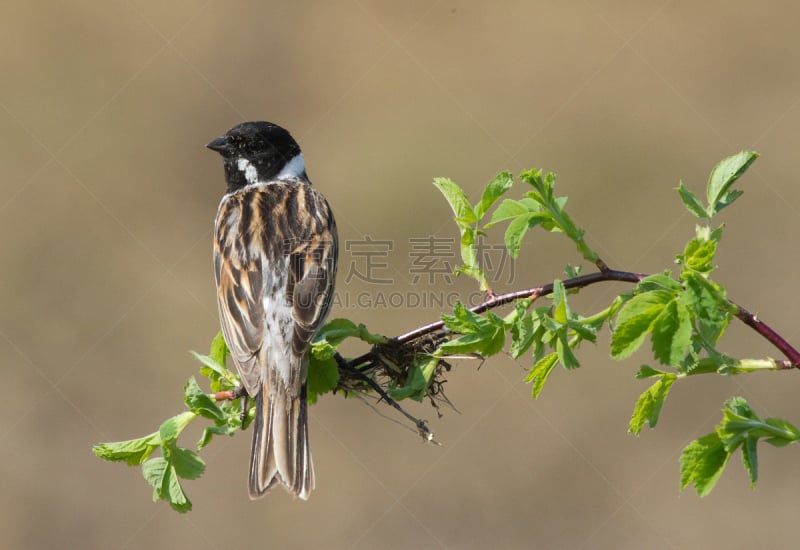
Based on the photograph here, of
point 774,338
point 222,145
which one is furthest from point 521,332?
point 222,145

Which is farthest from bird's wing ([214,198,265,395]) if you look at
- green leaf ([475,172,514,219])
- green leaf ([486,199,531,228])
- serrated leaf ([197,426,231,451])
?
green leaf ([486,199,531,228])

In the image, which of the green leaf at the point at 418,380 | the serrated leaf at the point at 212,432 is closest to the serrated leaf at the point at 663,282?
the green leaf at the point at 418,380

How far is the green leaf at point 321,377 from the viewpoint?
3181mm

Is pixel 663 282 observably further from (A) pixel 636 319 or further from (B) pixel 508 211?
(B) pixel 508 211

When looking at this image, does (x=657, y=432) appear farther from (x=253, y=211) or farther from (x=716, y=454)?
(x=716, y=454)

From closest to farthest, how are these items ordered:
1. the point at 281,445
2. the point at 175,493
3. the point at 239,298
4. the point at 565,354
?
1. the point at 565,354
2. the point at 175,493
3. the point at 281,445
4. the point at 239,298

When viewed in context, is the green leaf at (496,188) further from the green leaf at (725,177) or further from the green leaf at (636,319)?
the green leaf at (636,319)

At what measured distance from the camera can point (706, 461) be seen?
212 cm

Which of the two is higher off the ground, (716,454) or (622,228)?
(622,228)

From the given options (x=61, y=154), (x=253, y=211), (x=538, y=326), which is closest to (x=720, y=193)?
(x=538, y=326)

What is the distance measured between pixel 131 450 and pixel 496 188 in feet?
3.97

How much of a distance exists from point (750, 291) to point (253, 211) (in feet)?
22.3

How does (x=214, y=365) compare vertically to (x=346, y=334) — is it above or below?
below

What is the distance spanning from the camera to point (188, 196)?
39.1ft
